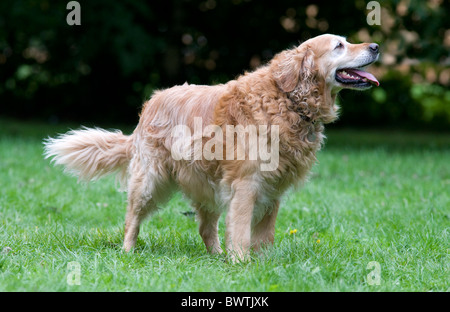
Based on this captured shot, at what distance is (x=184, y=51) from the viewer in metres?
14.9

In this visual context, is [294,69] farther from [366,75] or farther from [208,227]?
[208,227]

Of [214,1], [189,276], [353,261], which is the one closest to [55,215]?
[189,276]

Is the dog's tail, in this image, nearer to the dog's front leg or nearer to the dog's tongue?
the dog's front leg

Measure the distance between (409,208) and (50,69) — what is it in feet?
38.8

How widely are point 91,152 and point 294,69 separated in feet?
6.57

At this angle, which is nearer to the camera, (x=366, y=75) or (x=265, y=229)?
(x=366, y=75)

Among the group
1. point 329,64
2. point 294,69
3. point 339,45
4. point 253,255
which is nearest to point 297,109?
point 294,69

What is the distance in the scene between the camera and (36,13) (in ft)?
38.5

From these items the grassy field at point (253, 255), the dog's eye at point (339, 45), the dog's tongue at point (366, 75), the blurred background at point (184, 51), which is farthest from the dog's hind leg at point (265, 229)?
the blurred background at point (184, 51)

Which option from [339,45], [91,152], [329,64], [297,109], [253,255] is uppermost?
[339,45]

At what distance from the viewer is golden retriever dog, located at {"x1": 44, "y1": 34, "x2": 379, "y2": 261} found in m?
4.24

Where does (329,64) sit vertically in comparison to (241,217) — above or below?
above

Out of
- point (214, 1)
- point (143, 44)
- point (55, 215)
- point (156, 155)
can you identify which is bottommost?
point (55, 215)

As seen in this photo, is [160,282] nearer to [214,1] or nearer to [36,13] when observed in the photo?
[36,13]
